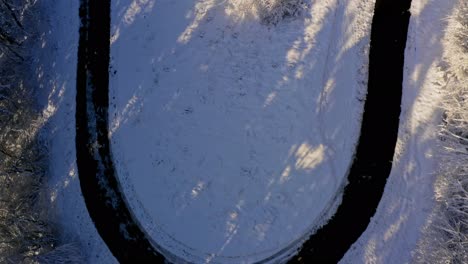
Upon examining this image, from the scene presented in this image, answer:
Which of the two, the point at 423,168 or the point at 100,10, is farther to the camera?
the point at 100,10

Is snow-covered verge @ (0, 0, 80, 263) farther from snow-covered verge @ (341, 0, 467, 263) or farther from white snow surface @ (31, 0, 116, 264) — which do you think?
snow-covered verge @ (341, 0, 467, 263)

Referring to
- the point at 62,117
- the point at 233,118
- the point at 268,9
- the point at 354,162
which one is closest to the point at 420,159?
the point at 354,162

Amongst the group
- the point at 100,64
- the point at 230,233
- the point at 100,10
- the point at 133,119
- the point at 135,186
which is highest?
the point at 100,10

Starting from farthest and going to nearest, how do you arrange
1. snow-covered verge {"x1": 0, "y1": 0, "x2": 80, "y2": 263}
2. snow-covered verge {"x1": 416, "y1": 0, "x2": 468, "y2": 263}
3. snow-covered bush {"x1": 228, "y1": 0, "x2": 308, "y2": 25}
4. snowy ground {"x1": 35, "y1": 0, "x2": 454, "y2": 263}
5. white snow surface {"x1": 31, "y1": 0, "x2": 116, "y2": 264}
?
1. snow-covered bush {"x1": 228, "y1": 0, "x2": 308, "y2": 25}
2. white snow surface {"x1": 31, "y1": 0, "x2": 116, "y2": 264}
3. snowy ground {"x1": 35, "y1": 0, "x2": 454, "y2": 263}
4. snow-covered verge {"x1": 0, "y1": 0, "x2": 80, "y2": 263}
5. snow-covered verge {"x1": 416, "y1": 0, "x2": 468, "y2": 263}

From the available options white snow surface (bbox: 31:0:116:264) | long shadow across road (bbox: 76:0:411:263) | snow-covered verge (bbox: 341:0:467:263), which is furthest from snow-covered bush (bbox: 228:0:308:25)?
white snow surface (bbox: 31:0:116:264)

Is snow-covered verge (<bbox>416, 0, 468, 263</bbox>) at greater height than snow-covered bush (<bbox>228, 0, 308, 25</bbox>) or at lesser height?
lesser

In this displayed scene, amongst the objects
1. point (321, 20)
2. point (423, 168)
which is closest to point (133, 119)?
point (321, 20)

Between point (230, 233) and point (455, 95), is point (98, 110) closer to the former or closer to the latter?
point (230, 233)

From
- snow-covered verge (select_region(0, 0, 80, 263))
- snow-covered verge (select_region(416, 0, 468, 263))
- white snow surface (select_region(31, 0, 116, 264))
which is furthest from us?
white snow surface (select_region(31, 0, 116, 264))
